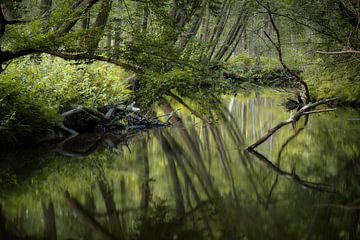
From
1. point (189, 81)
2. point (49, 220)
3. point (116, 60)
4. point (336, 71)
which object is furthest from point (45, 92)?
point (336, 71)

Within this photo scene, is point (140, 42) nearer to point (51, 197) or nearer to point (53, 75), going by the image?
point (51, 197)

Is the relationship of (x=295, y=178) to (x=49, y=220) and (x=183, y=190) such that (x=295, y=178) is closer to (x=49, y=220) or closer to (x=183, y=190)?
(x=183, y=190)

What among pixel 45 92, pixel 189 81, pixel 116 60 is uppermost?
pixel 116 60

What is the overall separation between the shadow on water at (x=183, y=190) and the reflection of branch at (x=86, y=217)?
0.4 inches

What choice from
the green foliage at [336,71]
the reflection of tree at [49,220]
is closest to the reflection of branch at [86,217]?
the reflection of tree at [49,220]

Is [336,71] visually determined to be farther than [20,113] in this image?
Yes

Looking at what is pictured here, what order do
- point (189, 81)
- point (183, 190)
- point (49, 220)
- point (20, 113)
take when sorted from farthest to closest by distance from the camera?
point (20, 113)
point (189, 81)
point (183, 190)
point (49, 220)

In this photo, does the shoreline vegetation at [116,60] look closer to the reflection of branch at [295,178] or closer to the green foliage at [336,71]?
the green foliage at [336,71]

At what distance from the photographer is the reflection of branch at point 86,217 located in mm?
3525

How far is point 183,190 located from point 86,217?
1.46m

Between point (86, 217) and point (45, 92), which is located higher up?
point (45, 92)

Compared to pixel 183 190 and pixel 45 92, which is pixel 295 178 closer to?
pixel 183 190

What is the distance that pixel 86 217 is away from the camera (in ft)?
12.9

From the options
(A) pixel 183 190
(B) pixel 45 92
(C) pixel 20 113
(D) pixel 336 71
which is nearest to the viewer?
(A) pixel 183 190
